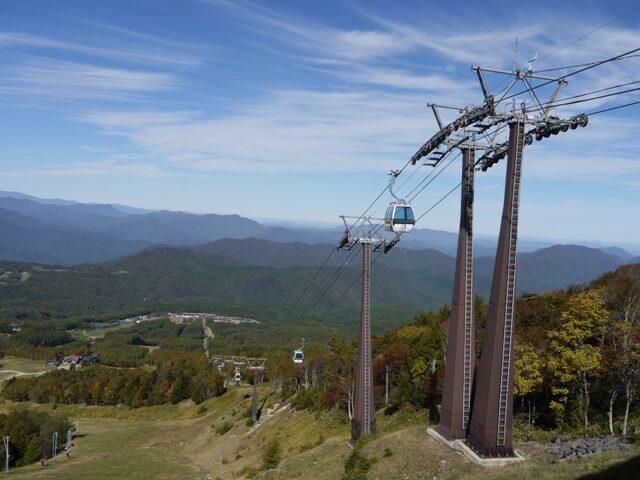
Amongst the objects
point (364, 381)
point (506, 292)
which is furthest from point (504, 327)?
point (364, 381)

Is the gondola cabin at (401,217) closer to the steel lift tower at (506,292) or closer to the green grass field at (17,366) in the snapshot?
the steel lift tower at (506,292)

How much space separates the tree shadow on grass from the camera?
15820 millimetres

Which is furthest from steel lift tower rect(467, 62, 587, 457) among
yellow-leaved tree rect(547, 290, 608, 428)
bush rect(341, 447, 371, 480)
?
yellow-leaved tree rect(547, 290, 608, 428)

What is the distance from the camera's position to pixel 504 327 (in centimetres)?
2084

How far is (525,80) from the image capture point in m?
19.5

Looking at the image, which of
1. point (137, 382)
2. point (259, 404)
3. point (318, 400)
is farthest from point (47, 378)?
point (318, 400)

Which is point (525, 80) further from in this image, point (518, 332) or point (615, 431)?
point (518, 332)

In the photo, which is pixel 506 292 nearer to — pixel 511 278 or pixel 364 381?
pixel 511 278

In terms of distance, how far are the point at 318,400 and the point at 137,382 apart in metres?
65.4

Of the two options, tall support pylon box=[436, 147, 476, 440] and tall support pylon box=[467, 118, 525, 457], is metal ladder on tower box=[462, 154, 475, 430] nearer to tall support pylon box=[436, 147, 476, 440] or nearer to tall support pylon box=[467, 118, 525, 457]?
tall support pylon box=[436, 147, 476, 440]

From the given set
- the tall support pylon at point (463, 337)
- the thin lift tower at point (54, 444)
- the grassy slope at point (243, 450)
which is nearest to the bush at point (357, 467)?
the grassy slope at point (243, 450)

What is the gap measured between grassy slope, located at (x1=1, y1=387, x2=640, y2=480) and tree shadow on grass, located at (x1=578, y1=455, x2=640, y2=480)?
0.10 m

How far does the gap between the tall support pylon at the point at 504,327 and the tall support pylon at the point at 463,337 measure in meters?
3.24

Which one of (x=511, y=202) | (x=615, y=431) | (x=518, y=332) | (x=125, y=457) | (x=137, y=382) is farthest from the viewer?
(x=137, y=382)
